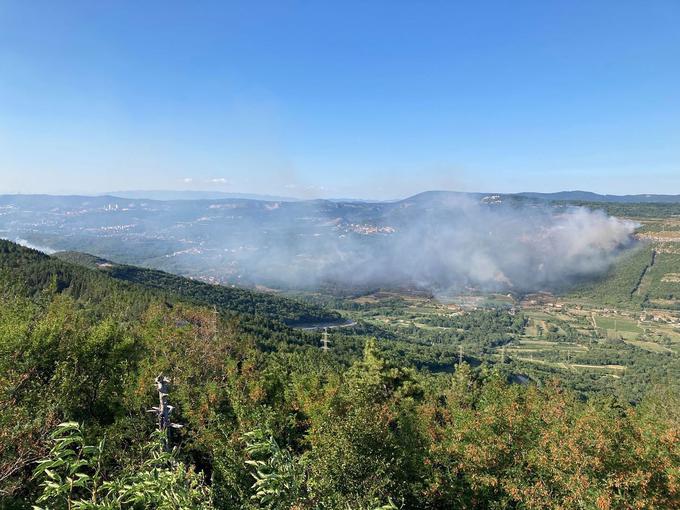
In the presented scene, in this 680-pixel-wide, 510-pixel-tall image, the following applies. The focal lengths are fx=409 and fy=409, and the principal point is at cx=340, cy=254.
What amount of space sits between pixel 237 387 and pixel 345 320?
113673mm

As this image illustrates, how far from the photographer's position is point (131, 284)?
89.1 m

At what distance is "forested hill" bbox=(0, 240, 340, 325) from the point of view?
72562 mm

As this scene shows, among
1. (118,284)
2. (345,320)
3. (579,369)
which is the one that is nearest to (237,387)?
(118,284)

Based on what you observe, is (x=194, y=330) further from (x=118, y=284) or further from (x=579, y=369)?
(x=579, y=369)

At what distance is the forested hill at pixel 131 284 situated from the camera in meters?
72.6

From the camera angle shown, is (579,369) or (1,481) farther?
(579,369)

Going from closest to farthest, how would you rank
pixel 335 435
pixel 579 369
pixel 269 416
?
pixel 335 435 < pixel 269 416 < pixel 579 369

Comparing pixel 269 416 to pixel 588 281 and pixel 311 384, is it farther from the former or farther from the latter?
pixel 588 281

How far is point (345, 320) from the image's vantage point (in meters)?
135

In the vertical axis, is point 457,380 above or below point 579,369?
above

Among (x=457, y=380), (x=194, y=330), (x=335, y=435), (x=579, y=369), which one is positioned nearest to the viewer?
(x=335, y=435)

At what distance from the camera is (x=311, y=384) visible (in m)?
26.2

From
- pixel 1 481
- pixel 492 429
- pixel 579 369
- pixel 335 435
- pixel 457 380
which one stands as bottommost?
pixel 579 369

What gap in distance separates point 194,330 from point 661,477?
2879cm
